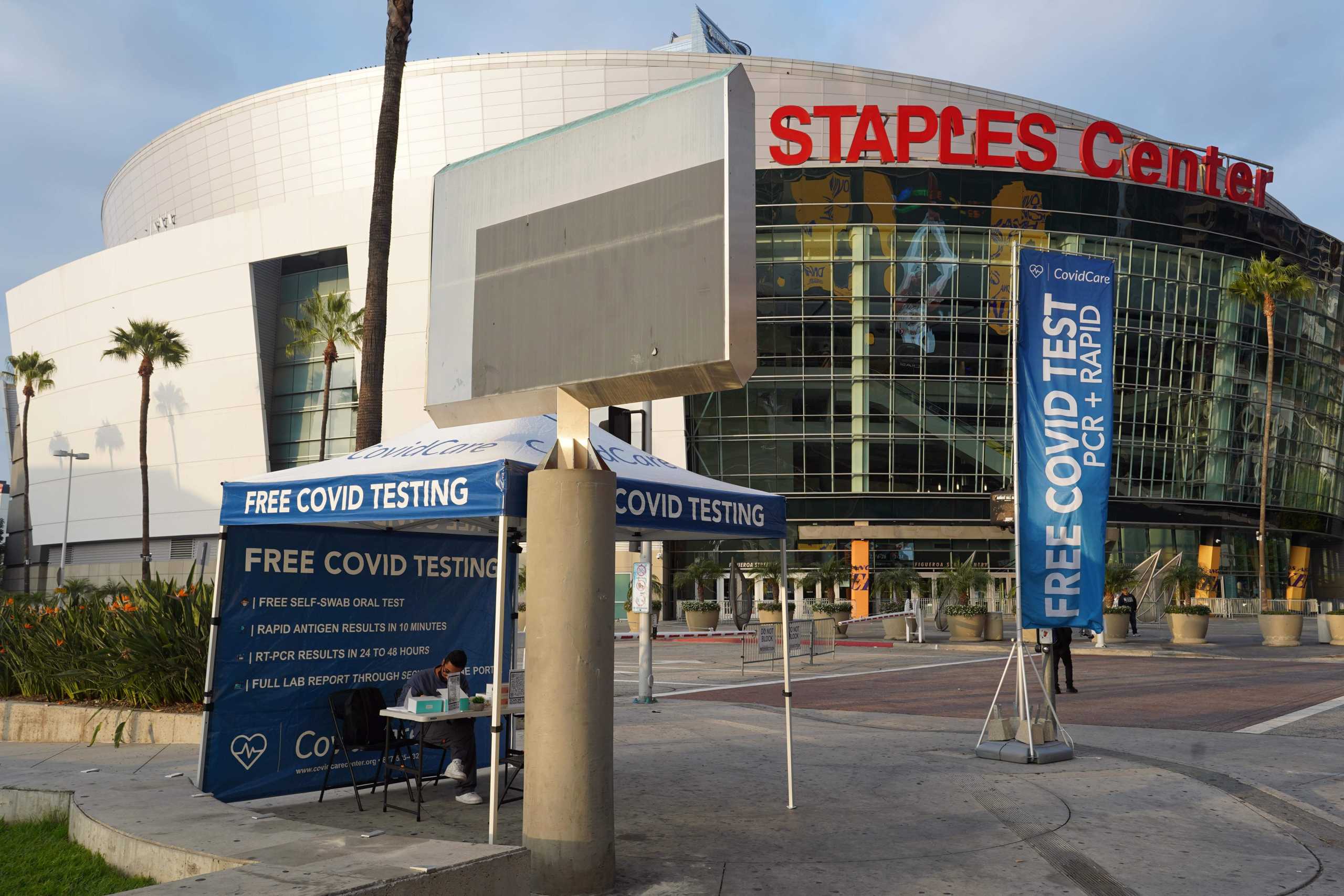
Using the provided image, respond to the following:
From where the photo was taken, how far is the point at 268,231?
61.9m

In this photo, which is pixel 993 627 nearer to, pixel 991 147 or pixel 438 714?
pixel 438 714

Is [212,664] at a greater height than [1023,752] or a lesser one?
greater

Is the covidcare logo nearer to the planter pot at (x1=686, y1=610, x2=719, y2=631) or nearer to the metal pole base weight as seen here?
the metal pole base weight

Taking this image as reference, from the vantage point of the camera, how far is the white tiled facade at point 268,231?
6003 centimetres

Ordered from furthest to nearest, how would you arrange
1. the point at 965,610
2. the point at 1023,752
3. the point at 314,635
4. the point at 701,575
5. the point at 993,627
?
the point at 701,575 → the point at 993,627 → the point at 965,610 → the point at 1023,752 → the point at 314,635

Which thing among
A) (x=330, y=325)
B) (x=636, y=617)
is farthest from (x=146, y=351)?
(x=636, y=617)

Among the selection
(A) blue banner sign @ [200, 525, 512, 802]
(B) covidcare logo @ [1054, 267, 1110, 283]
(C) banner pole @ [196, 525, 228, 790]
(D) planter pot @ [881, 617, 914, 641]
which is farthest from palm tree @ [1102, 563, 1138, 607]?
(C) banner pole @ [196, 525, 228, 790]

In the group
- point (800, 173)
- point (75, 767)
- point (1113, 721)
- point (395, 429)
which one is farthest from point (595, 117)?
point (395, 429)

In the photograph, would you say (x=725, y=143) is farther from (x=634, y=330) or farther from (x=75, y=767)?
(x=75, y=767)

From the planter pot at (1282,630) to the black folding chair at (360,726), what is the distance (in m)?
32.1

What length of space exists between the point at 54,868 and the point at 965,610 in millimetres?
32353

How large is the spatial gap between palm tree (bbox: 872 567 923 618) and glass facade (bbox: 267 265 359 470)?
35.7 m

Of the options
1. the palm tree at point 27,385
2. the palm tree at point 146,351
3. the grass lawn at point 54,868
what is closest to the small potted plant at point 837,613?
the grass lawn at point 54,868

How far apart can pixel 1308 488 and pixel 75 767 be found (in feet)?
244
